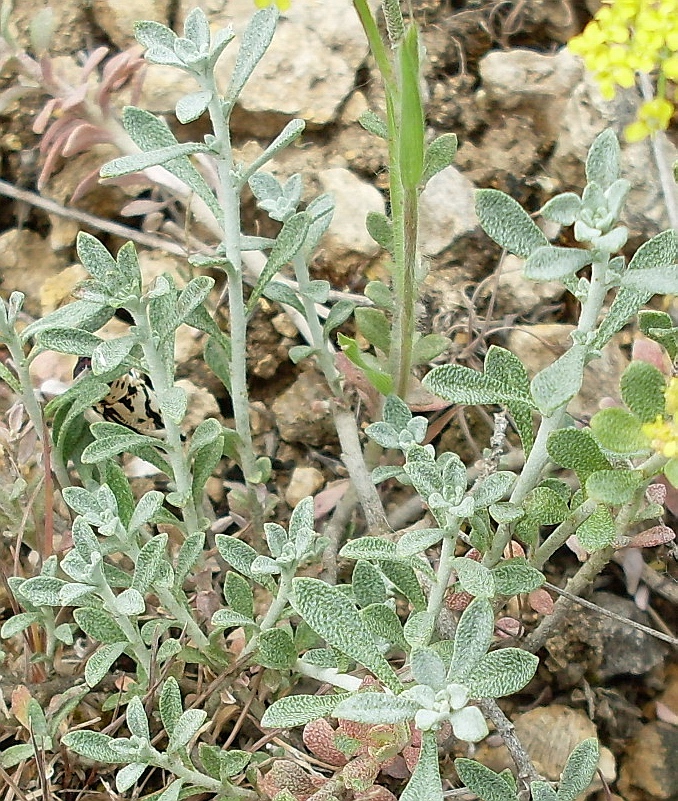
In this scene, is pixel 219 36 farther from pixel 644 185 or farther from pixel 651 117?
pixel 644 185

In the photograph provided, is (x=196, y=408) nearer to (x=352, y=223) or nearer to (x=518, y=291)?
(x=352, y=223)

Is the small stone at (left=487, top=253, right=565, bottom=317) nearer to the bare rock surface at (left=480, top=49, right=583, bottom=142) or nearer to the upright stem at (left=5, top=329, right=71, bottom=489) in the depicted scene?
the bare rock surface at (left=480, top=49, right=583, bottom=142)

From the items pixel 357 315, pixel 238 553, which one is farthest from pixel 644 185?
pixel 238 553

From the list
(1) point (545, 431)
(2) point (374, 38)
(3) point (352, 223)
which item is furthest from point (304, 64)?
(1) point (545, 431)

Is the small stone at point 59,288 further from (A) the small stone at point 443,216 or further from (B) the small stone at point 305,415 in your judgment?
(A) the small stone at point 443,216

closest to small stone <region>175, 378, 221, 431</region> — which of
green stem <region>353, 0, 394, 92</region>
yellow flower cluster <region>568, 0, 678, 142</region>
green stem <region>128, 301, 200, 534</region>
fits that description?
green stem <region>128, 301, 200, 534</region>

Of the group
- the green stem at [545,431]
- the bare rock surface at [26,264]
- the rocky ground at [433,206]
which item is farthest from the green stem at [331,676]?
the bare rock surface at [26,264]
